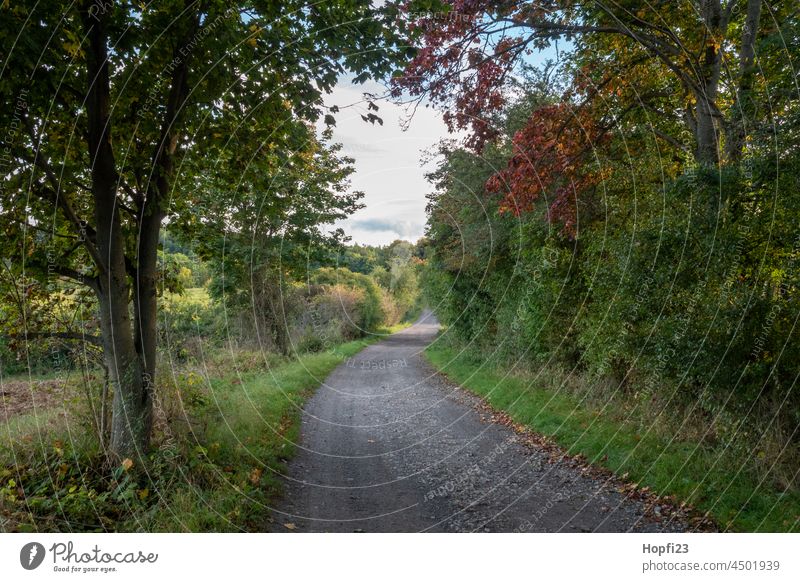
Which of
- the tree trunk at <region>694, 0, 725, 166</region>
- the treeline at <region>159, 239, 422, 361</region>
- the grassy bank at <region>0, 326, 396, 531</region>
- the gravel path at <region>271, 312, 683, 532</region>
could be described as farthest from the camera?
the treeline at <region>159, 239, 422, 361</region>

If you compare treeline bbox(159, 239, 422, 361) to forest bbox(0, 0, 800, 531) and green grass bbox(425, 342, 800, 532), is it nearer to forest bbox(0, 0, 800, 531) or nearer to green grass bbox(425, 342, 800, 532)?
forest bbox(0, 0, 800, 531)

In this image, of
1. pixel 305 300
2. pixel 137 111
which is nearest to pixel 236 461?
pixel 137 111

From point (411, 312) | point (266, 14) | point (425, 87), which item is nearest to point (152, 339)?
point (266, 14)

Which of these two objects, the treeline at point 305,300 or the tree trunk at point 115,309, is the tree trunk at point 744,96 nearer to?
the treeline at point 305,300

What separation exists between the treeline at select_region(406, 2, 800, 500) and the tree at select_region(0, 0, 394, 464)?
4.20 feet

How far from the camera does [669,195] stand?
19.6 feet

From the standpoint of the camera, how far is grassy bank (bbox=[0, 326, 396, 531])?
411cm

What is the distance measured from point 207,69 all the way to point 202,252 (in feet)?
8.50

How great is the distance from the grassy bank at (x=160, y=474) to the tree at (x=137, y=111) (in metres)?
0.35

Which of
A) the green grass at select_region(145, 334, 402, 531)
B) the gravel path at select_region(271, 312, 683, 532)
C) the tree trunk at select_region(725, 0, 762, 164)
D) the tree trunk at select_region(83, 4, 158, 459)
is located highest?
the tree trunk at select_region(725, 0, 762, 164)

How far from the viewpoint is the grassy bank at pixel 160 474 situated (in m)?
4.11

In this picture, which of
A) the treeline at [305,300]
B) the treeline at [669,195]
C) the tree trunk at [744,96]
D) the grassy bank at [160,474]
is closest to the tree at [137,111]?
the grassy bank at [160,474]

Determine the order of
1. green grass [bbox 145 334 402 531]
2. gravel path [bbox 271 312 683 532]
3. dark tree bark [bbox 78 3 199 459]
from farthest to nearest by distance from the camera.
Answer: dark tree bark [bbox 78 3 199 459] < gravel path [bbox 271 312 683 532] < green grass [bbox 145 334 402 531]

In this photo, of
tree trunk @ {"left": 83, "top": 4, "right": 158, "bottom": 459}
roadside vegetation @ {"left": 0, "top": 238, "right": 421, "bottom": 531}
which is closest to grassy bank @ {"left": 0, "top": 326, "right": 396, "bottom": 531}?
roadside vegetation @ {"left": 0, "top": 238, "right": 421, "bottom": 531}
